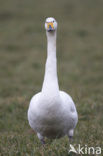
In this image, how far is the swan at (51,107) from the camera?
15.6 ft

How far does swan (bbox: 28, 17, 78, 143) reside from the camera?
475 centimetres

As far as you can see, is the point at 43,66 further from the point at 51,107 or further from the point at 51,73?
the point at 51,107

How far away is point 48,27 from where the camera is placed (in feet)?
16.3

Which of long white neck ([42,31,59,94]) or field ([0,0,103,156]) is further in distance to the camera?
field ([0,0,103,156])

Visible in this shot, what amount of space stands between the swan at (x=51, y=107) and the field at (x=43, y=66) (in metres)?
0.21

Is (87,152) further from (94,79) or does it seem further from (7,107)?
(94,79)

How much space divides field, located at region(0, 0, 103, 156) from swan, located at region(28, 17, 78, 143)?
207mm

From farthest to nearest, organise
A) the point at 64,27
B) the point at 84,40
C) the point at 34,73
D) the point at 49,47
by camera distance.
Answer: the point at 64,27 → the point at 84,40 → the point at 34,73 → the point at 49,47

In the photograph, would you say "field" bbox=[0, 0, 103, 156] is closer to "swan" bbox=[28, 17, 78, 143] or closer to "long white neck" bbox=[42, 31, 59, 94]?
"swan" bbox=[28, 17, 78, 143]

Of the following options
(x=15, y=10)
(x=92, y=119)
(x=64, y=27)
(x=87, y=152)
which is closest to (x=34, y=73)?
(x=92, y=119)

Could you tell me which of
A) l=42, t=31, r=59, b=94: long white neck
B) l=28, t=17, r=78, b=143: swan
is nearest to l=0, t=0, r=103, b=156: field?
l=28, t=17, r=78, b=143: swan

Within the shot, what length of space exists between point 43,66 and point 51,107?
28.4 feet

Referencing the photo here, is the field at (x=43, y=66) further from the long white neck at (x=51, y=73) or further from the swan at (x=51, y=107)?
the long white neck at (x=51, y=73)

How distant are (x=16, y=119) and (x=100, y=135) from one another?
2.30 meters
